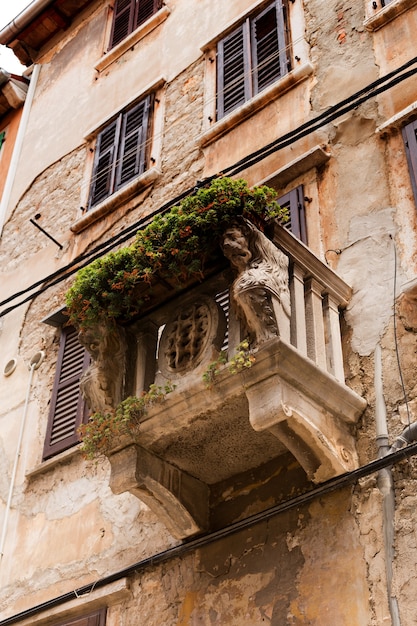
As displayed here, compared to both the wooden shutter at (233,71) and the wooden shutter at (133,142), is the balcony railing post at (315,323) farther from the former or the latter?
the wooden shutter at (133,142)

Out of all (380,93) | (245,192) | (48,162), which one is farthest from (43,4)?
(245,192)

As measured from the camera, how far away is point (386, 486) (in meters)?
5.72

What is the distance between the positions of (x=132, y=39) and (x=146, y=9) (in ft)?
2.44

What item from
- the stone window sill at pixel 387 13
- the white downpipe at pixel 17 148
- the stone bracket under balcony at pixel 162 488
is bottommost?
the stone bracket under balcony at pixel 162 488

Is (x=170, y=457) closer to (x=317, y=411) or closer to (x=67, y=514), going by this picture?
(x=317, y=411)

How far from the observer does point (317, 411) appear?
19.8 ft

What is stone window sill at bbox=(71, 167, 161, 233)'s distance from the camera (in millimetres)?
10109

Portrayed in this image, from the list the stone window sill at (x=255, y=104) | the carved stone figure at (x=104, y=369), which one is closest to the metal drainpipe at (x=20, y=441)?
the carved stone figure at (x=104, y=369)

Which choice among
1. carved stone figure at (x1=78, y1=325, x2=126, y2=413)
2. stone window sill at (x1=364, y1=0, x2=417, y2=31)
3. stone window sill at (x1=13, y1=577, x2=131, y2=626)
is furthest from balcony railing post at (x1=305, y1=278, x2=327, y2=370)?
stone window sill at (x1=364, y1=0, x2=417, y2=31)

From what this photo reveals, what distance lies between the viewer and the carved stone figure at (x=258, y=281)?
604 centimetres

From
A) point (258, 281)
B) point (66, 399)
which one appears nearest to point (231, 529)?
point (258, 281)

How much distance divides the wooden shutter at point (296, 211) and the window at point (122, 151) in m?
2.85

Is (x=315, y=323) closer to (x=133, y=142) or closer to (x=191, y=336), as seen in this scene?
(x=191, y=336)

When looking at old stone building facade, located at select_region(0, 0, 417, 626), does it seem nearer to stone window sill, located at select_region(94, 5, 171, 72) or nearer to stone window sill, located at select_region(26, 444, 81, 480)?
stone window sill, located at select_region(26, 444, 81, 480)
